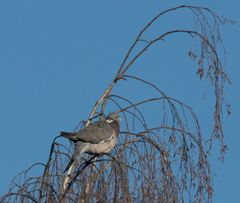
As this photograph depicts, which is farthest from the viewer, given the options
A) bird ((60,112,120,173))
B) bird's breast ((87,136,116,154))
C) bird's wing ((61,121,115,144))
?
bird's breast ((87,136,116,154))

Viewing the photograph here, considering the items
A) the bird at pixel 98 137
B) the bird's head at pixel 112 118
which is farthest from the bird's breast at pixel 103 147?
the bird's head at pixel 112 118

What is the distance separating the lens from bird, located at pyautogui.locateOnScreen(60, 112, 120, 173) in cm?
697

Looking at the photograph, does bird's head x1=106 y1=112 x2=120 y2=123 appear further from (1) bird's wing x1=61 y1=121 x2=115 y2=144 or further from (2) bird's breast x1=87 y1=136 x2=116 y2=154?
(2) bird's breast x1=87 y1=136 x2=116 y2=154

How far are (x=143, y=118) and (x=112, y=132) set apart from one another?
1.83 m

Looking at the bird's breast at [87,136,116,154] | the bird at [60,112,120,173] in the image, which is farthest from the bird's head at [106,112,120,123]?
the bird's breast at [87,136,116,154]

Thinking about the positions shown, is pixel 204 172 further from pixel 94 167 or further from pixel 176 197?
pixel 94 167

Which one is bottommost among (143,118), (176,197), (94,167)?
(176,197)

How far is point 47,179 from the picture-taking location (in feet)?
17.1

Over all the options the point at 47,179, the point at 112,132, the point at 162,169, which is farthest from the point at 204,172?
the point at 112,132

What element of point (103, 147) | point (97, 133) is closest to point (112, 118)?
point (97, 133)

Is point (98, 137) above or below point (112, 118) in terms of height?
below

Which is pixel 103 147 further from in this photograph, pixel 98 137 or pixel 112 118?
pixel 112 118

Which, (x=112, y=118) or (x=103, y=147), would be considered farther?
(x=112, y=118)

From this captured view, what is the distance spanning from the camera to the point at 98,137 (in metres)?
7.69
